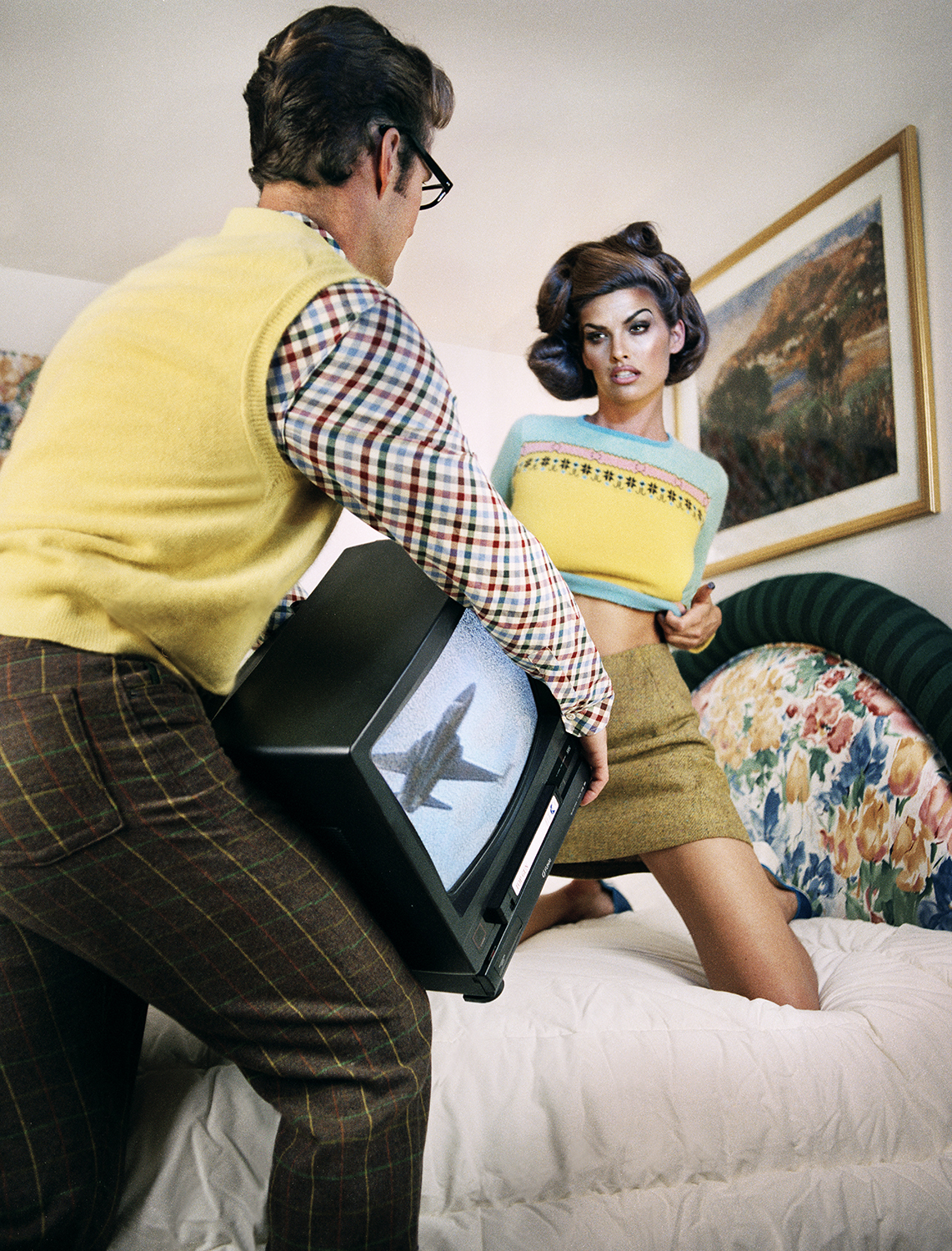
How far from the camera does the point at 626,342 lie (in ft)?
5.74

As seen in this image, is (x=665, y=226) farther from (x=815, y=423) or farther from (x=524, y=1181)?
(x=524, y=1181)

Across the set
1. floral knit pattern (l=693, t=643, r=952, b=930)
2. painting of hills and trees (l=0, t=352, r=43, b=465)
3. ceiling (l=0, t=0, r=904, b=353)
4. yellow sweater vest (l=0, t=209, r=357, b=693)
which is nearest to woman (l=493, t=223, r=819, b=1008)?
floral knit pattern (l=693, t=643, r=952, b=930)

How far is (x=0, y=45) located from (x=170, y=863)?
229cm

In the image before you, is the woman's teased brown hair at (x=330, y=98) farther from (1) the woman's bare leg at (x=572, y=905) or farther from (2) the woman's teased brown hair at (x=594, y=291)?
(1) the woman's bare leg at (x=572, y=905)

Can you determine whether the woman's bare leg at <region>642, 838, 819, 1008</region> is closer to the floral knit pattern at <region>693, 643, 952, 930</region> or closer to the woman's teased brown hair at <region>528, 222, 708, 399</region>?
the floral knit pattern at <region>693, 643, 952, 930</region>

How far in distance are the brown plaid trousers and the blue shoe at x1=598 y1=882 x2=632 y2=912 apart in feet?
3.80

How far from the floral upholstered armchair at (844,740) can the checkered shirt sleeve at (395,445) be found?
1.10 metres

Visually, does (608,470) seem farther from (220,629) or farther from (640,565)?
(220,629)

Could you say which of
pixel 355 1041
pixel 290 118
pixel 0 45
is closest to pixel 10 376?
pixel 0 45

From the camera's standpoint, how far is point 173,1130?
0.97m

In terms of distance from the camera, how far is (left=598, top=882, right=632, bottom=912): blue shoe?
1.88m

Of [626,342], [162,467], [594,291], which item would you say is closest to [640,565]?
[626,342]

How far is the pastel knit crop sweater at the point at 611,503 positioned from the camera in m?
1.64

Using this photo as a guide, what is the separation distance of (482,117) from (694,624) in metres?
1.64
